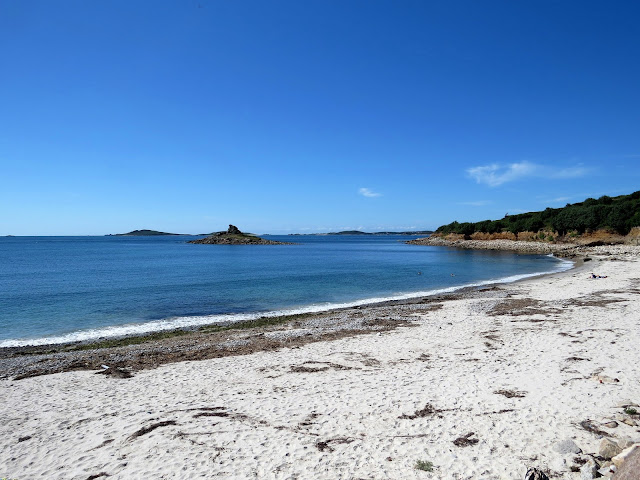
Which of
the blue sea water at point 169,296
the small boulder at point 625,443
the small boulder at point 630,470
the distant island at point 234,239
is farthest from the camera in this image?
the distant island at point 234,239

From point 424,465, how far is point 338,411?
2578 millimetres

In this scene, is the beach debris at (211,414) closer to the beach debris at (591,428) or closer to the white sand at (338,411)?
the white sand at (338,411)

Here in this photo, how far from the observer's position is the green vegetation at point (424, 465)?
6094mm

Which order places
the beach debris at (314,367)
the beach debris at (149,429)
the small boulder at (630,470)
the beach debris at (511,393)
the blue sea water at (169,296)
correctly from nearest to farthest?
the small boulder at (630,470), the beach debris at (149,429), the beach debris at (511,393), the beach debris at (314,367), the blue sea water at (169,296)

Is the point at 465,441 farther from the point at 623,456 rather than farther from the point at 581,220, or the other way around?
the point at 581,220

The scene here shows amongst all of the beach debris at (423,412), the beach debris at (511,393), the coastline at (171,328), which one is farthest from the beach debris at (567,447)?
the coastline at (171,328)

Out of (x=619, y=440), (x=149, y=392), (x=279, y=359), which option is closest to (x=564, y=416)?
(x=619, y=440)

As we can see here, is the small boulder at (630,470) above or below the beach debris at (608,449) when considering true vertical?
above

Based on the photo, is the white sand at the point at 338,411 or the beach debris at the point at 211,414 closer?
the white sand at the point at 338,411

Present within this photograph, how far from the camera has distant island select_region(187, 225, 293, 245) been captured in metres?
148

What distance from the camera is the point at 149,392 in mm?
10094

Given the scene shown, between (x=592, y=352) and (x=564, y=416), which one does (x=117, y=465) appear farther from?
(x=592, y=352)

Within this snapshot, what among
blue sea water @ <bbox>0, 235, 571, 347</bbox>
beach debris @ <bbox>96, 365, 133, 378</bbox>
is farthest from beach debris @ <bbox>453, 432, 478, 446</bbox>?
blue sea water @ <bbox>0, 235, 571, 347</bbox>

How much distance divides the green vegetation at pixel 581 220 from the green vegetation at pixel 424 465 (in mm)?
86343
